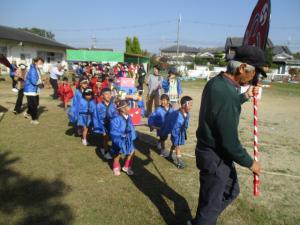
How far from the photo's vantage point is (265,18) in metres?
2.64

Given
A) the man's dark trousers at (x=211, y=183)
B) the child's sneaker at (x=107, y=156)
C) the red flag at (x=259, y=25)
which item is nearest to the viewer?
the red flag at (x=259, y=25)

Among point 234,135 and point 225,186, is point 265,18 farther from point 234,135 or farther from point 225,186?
point 225,186

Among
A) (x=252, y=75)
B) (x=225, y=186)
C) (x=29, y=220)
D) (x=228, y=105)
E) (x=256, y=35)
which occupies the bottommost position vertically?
(x=29, y=220)

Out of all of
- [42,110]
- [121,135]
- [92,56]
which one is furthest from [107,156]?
[92,56]

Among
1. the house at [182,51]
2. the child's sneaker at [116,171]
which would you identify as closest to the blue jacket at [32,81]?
the child's sneaker at [116,171]

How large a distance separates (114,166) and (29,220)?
1842mm

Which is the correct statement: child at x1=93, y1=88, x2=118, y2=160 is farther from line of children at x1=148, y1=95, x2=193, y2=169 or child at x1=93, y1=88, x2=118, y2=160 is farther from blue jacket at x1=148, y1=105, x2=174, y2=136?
line of children at x1=148, y1=95, x2=193, y2=169

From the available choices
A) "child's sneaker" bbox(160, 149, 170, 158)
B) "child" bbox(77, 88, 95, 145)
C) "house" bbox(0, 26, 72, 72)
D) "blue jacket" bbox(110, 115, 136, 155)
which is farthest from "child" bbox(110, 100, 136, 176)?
"house" bbox(0, 26, 72, 72)

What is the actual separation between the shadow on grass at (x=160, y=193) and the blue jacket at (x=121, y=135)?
1.72 feet

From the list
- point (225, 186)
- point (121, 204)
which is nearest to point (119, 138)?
point (121, 204)

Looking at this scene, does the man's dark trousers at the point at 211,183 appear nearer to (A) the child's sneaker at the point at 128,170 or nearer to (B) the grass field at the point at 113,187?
(B) the grass field at the point at 113,187

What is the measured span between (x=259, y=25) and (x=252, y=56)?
0.38 meters

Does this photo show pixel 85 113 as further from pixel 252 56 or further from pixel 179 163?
pixel 252 56

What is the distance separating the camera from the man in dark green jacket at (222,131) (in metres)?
2.65
